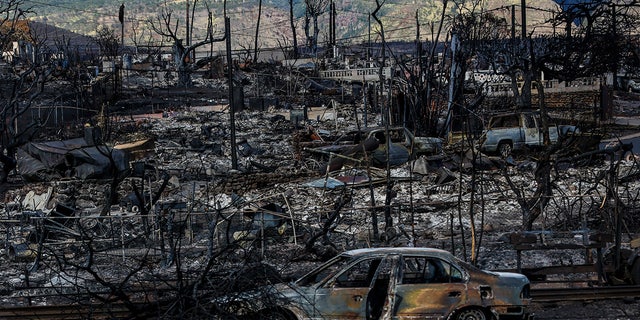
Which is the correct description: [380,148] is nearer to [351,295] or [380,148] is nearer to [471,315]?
[471,315]

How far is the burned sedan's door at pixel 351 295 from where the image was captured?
11016 mm

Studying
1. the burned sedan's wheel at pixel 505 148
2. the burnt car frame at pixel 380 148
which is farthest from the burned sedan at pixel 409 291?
the burned sedan's wheel at pixel 505 148

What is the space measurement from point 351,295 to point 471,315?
140 centimetres

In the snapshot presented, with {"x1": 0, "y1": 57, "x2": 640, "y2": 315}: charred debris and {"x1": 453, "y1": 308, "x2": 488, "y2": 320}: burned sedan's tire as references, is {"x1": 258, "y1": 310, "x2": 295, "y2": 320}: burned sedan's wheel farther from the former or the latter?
{"x1": 453, "y1": 308, "x2": 488, "y2": 320}: burned sedan's tire

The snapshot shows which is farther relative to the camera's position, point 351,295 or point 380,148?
point 380,148

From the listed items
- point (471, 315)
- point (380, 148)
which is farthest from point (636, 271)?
point (380, 148)

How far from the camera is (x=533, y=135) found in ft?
92.6

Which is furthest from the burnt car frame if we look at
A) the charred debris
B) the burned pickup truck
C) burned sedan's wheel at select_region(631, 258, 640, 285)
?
burned sedan's wheel at select_region(631, 258, 640, 285)

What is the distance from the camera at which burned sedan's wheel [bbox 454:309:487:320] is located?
1116 centimetres

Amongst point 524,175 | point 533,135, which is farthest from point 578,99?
point 524,175

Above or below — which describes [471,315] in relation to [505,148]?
below

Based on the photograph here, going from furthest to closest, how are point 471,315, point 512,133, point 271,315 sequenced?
point 512,133 < point 471,315 < point 271,315

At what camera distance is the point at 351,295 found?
11.1 m

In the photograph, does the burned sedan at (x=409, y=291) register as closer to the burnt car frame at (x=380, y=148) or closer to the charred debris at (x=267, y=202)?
the charred debris at (x=267, y=202)
